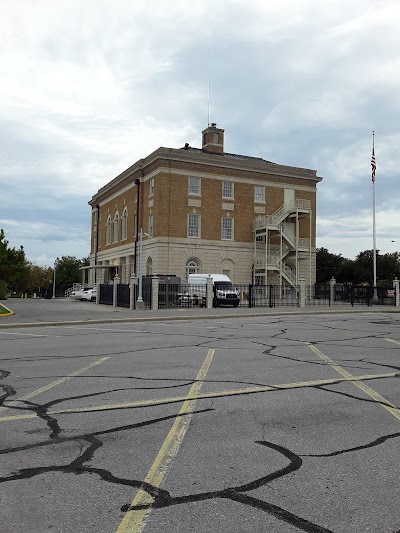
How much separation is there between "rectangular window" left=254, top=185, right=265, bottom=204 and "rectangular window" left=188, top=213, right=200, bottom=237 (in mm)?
7184

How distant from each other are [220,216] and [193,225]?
317 cm

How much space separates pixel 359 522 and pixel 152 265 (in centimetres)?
4634

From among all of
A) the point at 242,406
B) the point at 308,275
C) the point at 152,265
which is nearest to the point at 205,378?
the point at 242,406

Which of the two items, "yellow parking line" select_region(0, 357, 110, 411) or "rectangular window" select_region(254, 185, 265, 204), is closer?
"yellow parking line" select_region(0, 357, 110, 411)

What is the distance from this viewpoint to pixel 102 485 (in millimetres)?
3924

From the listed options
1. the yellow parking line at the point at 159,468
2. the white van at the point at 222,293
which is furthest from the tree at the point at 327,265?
the yellow parking line at the point at 159,468

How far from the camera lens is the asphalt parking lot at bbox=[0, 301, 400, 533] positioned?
3465mm

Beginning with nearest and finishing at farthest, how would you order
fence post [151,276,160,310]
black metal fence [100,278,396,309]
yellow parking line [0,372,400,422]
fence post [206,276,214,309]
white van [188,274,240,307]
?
yellow parking line [0,372,400,422] → fence post [151,276,160,310] → fence post [206,276,214,309] → black metal fence [100,278,396,309] → white van [188,274,240,307]

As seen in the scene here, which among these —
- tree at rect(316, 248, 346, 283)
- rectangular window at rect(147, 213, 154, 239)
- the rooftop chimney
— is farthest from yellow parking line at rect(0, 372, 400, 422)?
tree at rect(316, 248, 346, 283)

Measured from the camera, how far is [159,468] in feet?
14.0

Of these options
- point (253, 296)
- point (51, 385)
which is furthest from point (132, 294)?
point (51, 385)

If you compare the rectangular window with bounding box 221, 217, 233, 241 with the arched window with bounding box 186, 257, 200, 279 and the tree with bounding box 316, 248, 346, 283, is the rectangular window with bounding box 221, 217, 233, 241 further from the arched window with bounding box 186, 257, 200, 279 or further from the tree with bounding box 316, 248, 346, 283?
the tree with bounding box 316, 248, 346, 283

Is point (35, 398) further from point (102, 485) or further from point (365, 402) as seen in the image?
point (365, 402)

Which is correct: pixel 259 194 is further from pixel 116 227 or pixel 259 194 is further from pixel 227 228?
pixel 116 227
